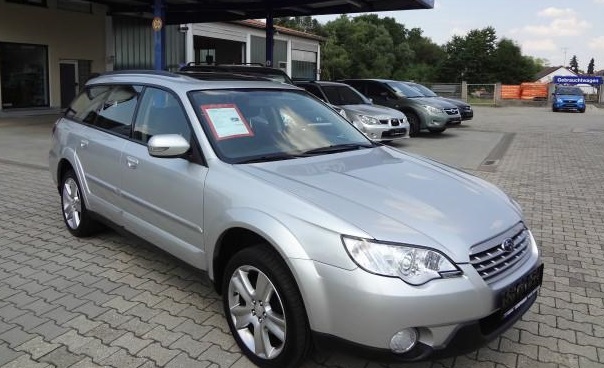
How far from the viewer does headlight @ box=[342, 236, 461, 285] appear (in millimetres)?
2516

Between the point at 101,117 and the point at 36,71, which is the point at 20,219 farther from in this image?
the point at 36,71

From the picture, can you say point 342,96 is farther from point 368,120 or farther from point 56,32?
point 56,32

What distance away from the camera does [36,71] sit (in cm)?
1925

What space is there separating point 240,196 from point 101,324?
1.36m

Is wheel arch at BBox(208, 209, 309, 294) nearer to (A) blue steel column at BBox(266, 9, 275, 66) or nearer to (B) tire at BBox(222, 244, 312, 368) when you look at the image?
(B) tire at BBox(222, 244, 312, 368)

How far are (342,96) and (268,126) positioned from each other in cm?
1032

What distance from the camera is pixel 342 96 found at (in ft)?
45.6

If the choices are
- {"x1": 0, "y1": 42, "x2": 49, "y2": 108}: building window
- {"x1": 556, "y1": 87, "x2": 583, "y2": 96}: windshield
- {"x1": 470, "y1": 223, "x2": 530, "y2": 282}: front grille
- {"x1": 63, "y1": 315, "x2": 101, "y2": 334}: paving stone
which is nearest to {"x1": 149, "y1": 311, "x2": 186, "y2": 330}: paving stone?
{"x1": 63, "y1": 315, "x2": 101, "y2": 334}: paving stone

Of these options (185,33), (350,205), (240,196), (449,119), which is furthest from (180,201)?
(185,33)

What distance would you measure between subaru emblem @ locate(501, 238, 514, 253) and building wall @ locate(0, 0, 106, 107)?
19.0 metres

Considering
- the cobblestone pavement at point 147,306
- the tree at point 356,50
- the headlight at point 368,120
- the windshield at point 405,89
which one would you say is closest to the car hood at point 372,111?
the headlight at point 368,120

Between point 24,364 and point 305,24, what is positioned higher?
point 305,24

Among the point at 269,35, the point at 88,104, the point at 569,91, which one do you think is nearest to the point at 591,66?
the point at 569,91

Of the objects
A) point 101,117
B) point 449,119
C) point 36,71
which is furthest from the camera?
point 36,71
